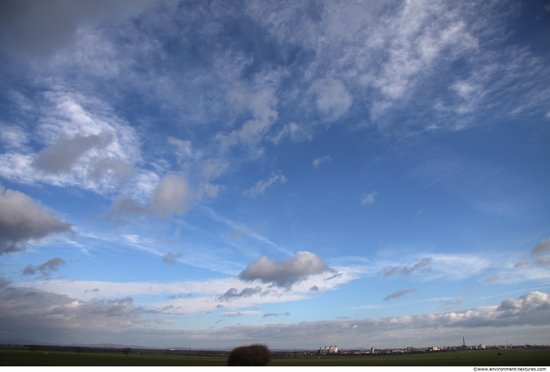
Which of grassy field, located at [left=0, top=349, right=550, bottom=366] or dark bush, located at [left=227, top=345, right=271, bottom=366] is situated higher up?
dark bush, located at [left=227, top=345, right=271, bottom=366]

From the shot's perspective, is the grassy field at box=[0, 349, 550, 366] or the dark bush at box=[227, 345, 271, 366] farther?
the grassy field at box=[0, 349, 550, 366]

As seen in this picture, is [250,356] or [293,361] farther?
[293,361]

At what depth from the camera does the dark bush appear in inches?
2665

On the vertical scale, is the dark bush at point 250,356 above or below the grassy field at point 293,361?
above

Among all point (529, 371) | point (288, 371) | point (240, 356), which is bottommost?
point (240, 356)

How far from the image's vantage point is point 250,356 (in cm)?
6819

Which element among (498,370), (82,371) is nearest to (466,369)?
(498,370)

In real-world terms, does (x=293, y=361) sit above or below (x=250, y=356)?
below

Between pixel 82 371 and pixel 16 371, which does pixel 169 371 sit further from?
pixel 16 371

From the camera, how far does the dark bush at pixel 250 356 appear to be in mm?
67688

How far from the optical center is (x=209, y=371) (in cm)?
3978

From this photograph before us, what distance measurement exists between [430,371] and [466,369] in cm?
518

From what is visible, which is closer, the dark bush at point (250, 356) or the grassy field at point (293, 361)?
the dark bush at point (250, 356)

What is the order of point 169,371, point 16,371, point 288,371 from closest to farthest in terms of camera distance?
point 16,371, point 169,371, point 288,371
